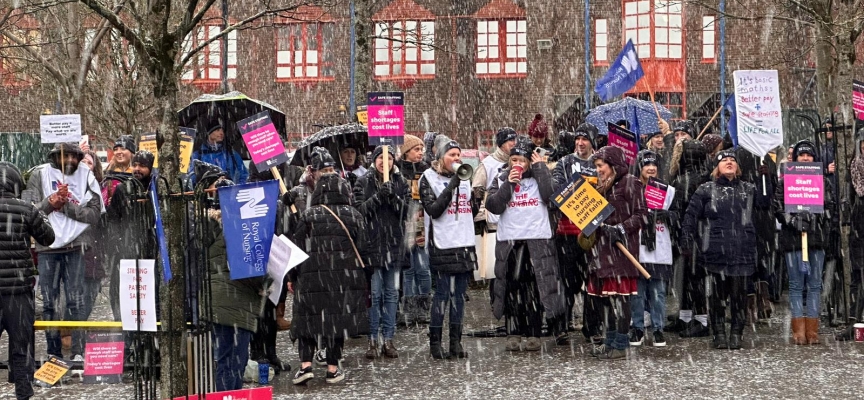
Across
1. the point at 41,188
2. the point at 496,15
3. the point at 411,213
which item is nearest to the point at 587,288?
the point at 411,213

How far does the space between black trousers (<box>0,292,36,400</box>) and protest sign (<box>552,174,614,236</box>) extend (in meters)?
4.53

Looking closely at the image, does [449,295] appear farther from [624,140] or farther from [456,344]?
[624,140]

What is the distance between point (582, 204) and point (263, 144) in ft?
9.26

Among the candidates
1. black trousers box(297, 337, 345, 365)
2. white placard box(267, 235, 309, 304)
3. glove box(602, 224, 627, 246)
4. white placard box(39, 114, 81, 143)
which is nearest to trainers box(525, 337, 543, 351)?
glove box(602, 224, 627, 246)

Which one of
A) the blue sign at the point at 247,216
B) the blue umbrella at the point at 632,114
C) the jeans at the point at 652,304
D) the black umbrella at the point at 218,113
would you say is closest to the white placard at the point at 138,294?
the blue sign at the point at 247,216

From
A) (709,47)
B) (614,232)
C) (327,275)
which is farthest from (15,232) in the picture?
(709,47)

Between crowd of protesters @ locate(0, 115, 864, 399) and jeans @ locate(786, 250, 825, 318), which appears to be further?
jeans @ locate(786, 250, 825, 318)

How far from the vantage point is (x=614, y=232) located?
36.8ft

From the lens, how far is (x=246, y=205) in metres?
7.77

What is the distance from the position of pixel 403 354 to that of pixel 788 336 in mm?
3934

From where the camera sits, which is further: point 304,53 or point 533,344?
point 304,53

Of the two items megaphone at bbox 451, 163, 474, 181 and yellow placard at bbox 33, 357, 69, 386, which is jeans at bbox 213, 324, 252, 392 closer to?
yellow placard at bbox 33, 357, 69, 386

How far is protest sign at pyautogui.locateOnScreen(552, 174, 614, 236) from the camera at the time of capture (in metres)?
11.0

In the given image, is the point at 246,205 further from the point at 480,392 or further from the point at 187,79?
the point at 187,79
